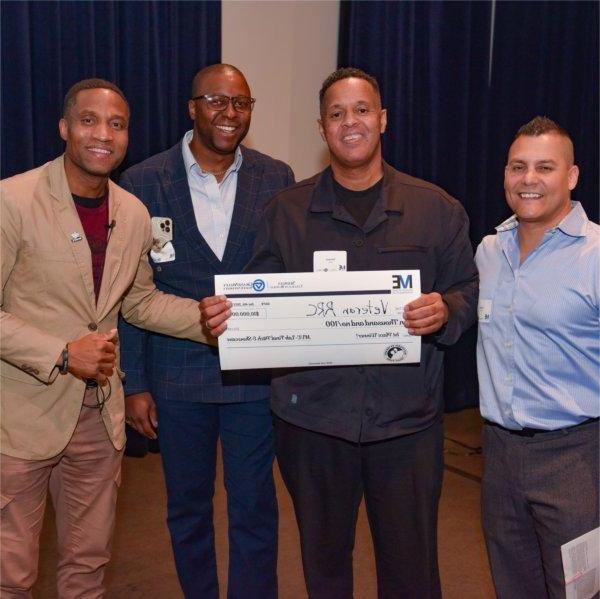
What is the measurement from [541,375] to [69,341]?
151 centimetres

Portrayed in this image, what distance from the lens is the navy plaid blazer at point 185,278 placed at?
120 inches

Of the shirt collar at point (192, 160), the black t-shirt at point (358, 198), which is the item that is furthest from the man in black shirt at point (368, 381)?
the shirt collar at point (192, 160)

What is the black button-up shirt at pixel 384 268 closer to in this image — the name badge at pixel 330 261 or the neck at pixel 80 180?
the name badge at pixel 330 261

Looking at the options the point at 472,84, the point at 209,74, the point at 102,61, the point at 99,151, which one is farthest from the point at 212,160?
the point at 472,84

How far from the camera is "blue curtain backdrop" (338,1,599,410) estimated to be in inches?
244

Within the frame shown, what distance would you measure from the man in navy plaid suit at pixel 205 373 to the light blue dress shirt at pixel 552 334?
1.02 meters

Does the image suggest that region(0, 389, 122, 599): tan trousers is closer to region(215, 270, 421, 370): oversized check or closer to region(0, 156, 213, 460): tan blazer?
region(0, 156, 213, 460): tan blazer

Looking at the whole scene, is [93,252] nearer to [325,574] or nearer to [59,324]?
[59,324]

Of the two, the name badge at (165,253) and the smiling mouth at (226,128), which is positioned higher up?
the smiling mouth at (226,128)

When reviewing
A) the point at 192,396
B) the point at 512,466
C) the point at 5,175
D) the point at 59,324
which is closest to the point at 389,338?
the point at 512,466

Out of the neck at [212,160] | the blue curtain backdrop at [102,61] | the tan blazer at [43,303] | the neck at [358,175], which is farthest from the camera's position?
the blue curtain backdrop at [102,61]

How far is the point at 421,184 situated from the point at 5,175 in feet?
9.55

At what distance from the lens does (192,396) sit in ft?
Answer: 10.0

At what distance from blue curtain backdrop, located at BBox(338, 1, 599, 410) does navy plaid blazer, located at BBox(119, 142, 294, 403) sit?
3.30 metres
